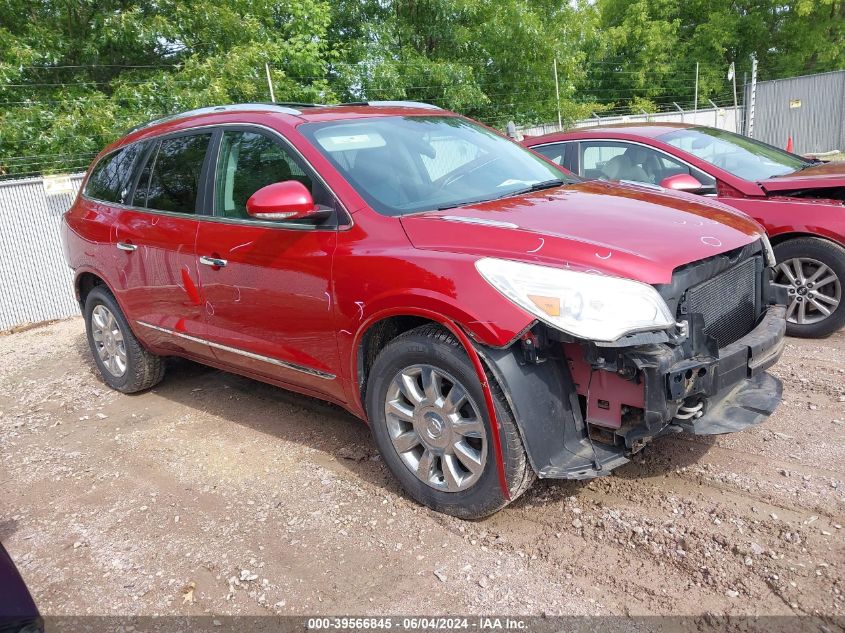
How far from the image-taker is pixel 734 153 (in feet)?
19.3

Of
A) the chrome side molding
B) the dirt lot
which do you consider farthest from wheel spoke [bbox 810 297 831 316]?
the chrome side molding

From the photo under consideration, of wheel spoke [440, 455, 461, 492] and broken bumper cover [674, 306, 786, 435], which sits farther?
wheel spoke [440, 455, 461, 492]

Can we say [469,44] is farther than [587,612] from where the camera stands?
Yes

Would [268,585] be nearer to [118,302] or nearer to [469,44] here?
[118,302]

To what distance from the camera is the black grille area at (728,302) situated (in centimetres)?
290

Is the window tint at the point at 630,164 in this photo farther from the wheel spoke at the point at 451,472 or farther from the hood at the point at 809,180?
the wheel spoke at the point at 451,472

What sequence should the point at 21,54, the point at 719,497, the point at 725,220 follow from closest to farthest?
the point at 719,497, the point at 725,220, the point at 21,54

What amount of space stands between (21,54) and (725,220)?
Result: 11.5 m

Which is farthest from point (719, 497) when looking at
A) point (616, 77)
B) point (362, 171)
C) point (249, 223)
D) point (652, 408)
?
point (616, 77)

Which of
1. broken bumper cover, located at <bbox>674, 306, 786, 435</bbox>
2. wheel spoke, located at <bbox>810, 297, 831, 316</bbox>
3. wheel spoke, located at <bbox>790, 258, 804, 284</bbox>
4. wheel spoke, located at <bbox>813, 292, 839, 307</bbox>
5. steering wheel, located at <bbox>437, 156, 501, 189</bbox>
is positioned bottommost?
wheel spoke, located at <bbox>810, 297, 831, 316</bbox>

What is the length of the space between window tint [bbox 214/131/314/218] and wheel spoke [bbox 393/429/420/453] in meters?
1.42

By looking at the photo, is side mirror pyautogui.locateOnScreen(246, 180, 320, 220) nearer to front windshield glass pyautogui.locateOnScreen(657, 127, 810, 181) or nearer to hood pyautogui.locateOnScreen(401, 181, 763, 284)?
hood pyautogui.locateOnScreen(401, 181, 763, 284)

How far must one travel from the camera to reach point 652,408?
2.60 m

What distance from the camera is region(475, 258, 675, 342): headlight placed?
256cm
